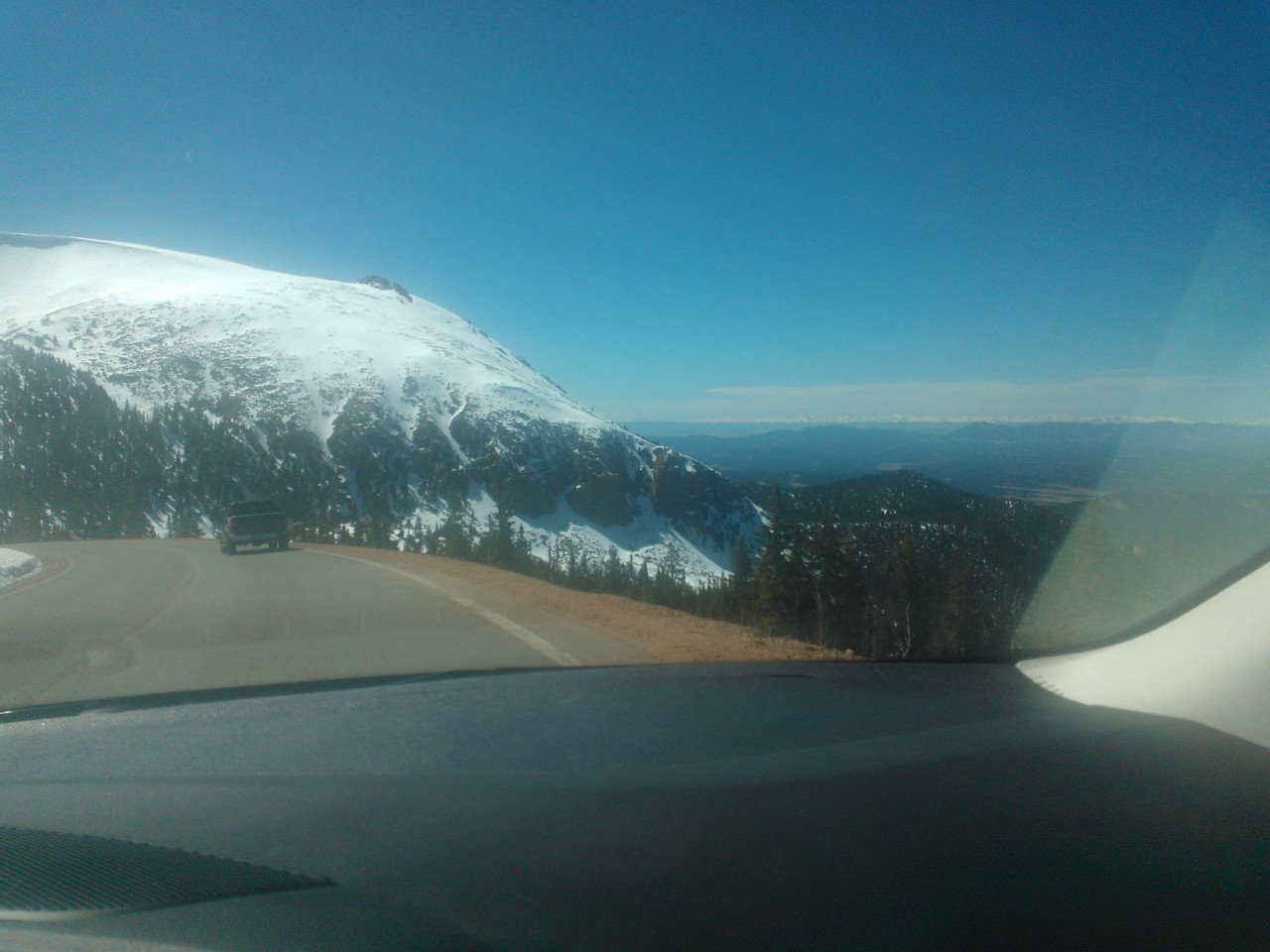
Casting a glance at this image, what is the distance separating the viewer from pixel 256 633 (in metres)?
12.2

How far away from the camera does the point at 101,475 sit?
99.8 metres

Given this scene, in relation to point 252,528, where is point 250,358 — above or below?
above

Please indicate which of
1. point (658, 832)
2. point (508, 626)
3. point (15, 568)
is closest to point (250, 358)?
point (15, 568)

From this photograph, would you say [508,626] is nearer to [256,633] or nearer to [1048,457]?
[256,633]

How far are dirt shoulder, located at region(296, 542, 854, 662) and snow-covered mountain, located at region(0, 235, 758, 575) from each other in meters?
96.4

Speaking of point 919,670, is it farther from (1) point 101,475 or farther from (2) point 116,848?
(1) point 101,475

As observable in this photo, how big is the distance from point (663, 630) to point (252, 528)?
73.5ft

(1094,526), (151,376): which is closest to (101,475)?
(151,376)

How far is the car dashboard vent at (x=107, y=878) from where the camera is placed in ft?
8.64

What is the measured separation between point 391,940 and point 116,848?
131 centimetres

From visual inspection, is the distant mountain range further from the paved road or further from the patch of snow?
the patch of snow

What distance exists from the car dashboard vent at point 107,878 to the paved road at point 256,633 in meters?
5.55

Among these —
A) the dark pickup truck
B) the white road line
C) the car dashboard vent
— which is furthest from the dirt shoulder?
the dark pickup truck

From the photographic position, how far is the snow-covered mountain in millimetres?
139125
